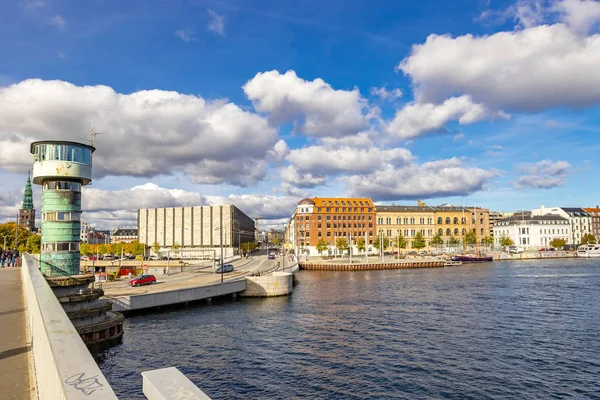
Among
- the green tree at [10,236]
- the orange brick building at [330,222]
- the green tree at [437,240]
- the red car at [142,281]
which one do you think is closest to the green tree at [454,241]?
the green tree at [437,240]

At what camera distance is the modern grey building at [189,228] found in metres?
183

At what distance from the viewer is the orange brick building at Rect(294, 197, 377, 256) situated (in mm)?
167750

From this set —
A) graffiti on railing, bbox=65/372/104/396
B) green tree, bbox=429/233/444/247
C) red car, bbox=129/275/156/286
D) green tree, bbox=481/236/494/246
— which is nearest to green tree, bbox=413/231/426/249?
green tree, bbox=429/233/444/247

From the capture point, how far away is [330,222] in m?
169

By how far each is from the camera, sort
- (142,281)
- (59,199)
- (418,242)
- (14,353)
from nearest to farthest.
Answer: (14,353) < (59,199) < (142,281) < (418,242)

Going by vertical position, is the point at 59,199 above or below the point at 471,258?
above

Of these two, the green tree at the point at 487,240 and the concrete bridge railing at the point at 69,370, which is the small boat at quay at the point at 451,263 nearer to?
the green tree at the point at 487,240

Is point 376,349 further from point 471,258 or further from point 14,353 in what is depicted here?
point 471,258

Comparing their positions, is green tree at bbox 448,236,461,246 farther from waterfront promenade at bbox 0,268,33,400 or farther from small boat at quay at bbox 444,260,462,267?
waterfront promenade at bbox 0,268,33,400

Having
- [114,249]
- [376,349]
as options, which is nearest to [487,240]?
[114,249]

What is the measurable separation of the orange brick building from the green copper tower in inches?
5081

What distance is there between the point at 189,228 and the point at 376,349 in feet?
545

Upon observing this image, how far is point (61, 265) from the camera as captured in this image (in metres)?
39.3

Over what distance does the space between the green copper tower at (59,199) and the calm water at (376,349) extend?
9579 millimetres
